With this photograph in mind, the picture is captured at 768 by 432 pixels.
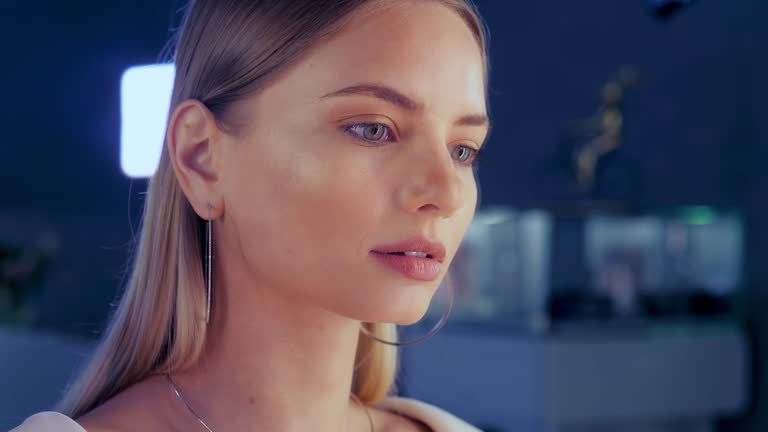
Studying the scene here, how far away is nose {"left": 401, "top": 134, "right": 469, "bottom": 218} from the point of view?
0.84m

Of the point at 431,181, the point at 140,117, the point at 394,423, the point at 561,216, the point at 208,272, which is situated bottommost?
the point at 394,423

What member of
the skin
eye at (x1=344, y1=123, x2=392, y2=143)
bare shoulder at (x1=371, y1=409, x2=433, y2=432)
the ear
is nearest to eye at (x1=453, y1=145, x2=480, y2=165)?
the skin

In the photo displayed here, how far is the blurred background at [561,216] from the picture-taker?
314cm

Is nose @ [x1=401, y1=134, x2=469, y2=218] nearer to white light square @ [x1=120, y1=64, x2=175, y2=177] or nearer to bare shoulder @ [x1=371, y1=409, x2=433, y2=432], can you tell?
bare shoulder @ [x1=371, y1=409, x2=433, y2=432]

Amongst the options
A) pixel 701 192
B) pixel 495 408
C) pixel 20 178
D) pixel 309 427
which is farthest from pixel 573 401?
pixel 20 178

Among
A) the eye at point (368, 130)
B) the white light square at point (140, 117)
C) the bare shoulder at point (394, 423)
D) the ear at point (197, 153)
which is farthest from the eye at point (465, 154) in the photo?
the white light square at point (140, 117)

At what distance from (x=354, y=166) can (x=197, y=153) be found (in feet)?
0.62

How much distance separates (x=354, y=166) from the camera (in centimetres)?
83

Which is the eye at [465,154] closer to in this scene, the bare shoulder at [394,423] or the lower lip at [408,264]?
the lower lip at [408,264]

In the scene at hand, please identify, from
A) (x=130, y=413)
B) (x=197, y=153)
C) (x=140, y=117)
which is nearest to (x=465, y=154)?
(x=197, y=153)

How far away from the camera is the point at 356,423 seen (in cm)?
106

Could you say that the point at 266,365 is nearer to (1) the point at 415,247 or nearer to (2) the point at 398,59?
(1) the point at 415,247

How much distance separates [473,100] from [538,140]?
339 cm

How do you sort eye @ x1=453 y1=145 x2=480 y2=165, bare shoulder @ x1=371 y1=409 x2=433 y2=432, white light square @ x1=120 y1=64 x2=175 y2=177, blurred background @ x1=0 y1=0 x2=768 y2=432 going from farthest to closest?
blurred background @ x1=0 y1=0 x2=768 y2=432 < white light square @ x1=120 y1=64 x2=175 y2=177 < bare shoulder @ x1=371 y1=409 x2=433 y2=432 < eye @ x1=453 y1=145 x2=480 y2=165
